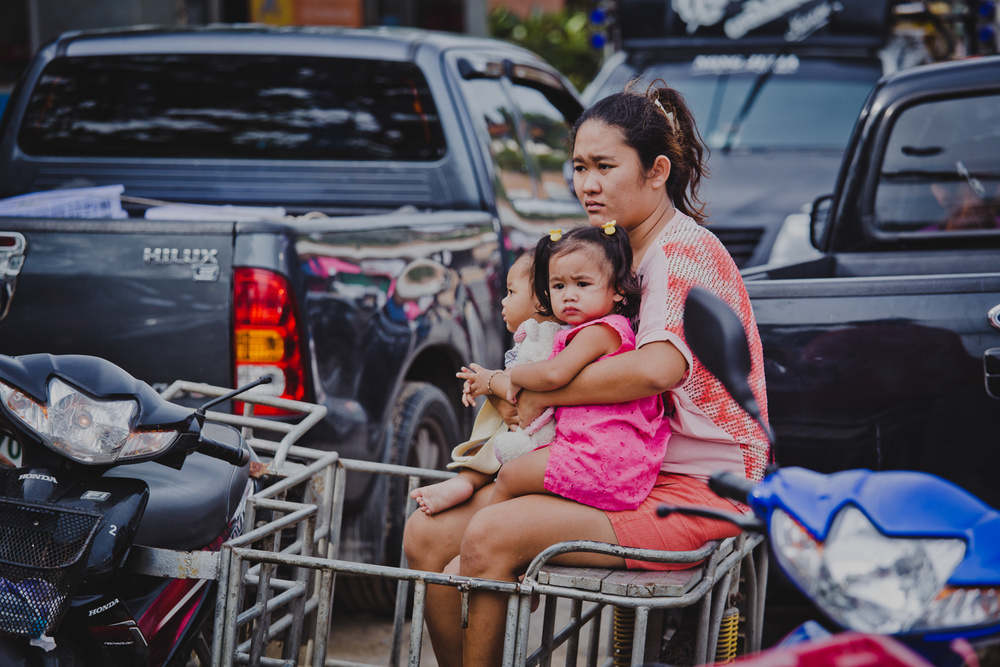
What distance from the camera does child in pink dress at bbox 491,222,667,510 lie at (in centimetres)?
230

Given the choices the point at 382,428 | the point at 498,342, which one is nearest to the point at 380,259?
the point at 382,428

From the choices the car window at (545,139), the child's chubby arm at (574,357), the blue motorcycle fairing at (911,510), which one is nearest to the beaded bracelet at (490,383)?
the child's chubby arm at (574,357)

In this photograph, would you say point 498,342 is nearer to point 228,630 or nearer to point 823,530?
point 228,630

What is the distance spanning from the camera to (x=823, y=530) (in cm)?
142

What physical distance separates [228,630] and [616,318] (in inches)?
41.1

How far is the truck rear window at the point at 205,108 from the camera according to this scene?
473 cm

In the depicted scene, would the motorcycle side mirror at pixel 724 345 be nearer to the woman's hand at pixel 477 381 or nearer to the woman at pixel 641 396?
the woman at pixel 641 396

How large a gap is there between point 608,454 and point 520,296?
0.50 meters

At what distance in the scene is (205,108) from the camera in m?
4.81

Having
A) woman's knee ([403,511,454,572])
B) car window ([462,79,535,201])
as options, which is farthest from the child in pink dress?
car window ([462,79,535,201])

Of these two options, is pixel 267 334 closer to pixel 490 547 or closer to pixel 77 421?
pixel 77 421

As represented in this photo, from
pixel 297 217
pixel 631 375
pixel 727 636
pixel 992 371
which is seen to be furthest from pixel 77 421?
pixel 297 217

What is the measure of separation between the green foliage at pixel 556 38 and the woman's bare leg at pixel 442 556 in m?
15.0

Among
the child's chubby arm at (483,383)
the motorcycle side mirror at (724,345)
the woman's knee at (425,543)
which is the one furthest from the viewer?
the woman's knee at (425,543)
